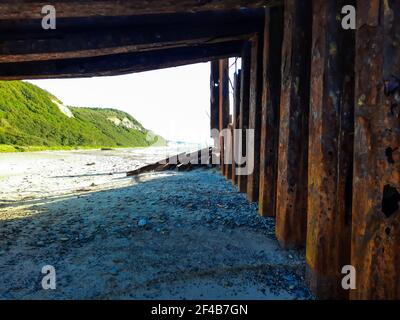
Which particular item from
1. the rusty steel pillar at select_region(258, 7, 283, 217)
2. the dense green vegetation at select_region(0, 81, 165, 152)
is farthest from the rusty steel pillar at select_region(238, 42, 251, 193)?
the dense green vegetation at select_region(0, 81, 165, 152)

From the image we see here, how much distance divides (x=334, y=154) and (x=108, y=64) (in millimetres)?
3757

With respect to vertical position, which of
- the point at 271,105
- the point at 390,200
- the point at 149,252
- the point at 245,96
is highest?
the point at 245,96

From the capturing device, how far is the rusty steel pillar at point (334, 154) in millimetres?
1936

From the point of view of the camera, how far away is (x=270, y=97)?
3.42 meters

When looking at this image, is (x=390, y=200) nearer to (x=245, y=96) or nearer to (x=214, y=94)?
(x=245, y=96)

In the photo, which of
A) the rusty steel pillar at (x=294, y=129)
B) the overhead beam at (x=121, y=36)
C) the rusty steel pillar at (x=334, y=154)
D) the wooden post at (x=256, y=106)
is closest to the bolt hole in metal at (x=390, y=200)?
the rusty steel pillar at (x=334, y=154)

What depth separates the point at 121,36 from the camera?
12.0 feet

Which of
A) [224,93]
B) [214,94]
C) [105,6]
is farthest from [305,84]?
[214,94]

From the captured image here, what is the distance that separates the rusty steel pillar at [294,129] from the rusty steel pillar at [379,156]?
971 millimetres

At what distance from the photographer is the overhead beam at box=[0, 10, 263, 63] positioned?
3.57 metres

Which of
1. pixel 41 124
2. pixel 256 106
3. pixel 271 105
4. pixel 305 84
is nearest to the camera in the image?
pixel 305 84

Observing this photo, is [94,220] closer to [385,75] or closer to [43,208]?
[43,208]

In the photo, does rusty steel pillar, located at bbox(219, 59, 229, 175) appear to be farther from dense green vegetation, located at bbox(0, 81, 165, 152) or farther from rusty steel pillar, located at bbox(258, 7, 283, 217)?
dense green vegetation, located at bbox(0, 81, 165, 152)

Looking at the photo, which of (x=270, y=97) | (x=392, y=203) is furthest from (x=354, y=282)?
(x=270, y=97)
